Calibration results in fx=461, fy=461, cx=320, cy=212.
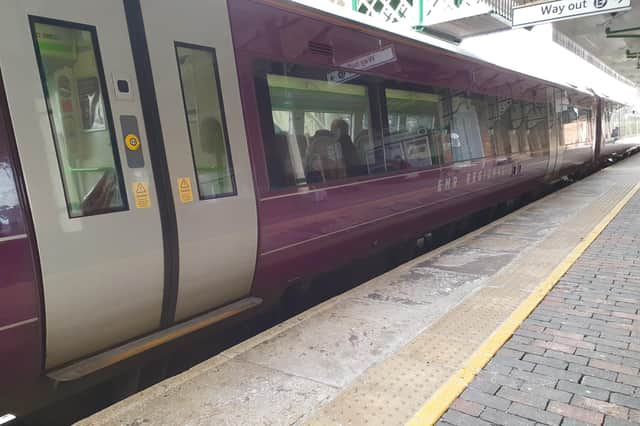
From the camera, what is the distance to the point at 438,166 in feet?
19.6

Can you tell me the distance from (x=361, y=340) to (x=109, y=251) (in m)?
1.74

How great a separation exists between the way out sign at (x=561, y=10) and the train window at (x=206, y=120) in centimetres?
666

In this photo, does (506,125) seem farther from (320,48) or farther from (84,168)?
A: (84,168)

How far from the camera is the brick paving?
226 cm

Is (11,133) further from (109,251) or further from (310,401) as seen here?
(310,401)

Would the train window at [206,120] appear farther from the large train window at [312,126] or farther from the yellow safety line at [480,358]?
the yellow safety line at [480,358]

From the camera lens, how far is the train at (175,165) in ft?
7.55

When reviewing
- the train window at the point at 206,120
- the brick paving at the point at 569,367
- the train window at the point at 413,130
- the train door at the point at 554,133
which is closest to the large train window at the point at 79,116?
the train window at the point at 206,120

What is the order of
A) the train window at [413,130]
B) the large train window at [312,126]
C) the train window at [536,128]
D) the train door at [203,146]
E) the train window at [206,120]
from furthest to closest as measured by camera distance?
the train window at [536,128], the train window at [413,130], the large train window at [312,126], the train window at [206,120], the train door at [203,146]

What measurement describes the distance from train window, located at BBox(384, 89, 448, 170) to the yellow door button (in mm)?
2894

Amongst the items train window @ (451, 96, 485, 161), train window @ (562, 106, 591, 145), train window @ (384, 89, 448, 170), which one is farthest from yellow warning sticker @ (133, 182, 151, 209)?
train window @ (562, 106, 591, 145)

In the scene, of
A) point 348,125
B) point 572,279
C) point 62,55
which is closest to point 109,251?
point 62,55

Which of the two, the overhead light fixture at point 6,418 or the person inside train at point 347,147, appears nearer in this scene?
the overhead light fixture at point 6,418

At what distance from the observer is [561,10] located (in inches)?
306
